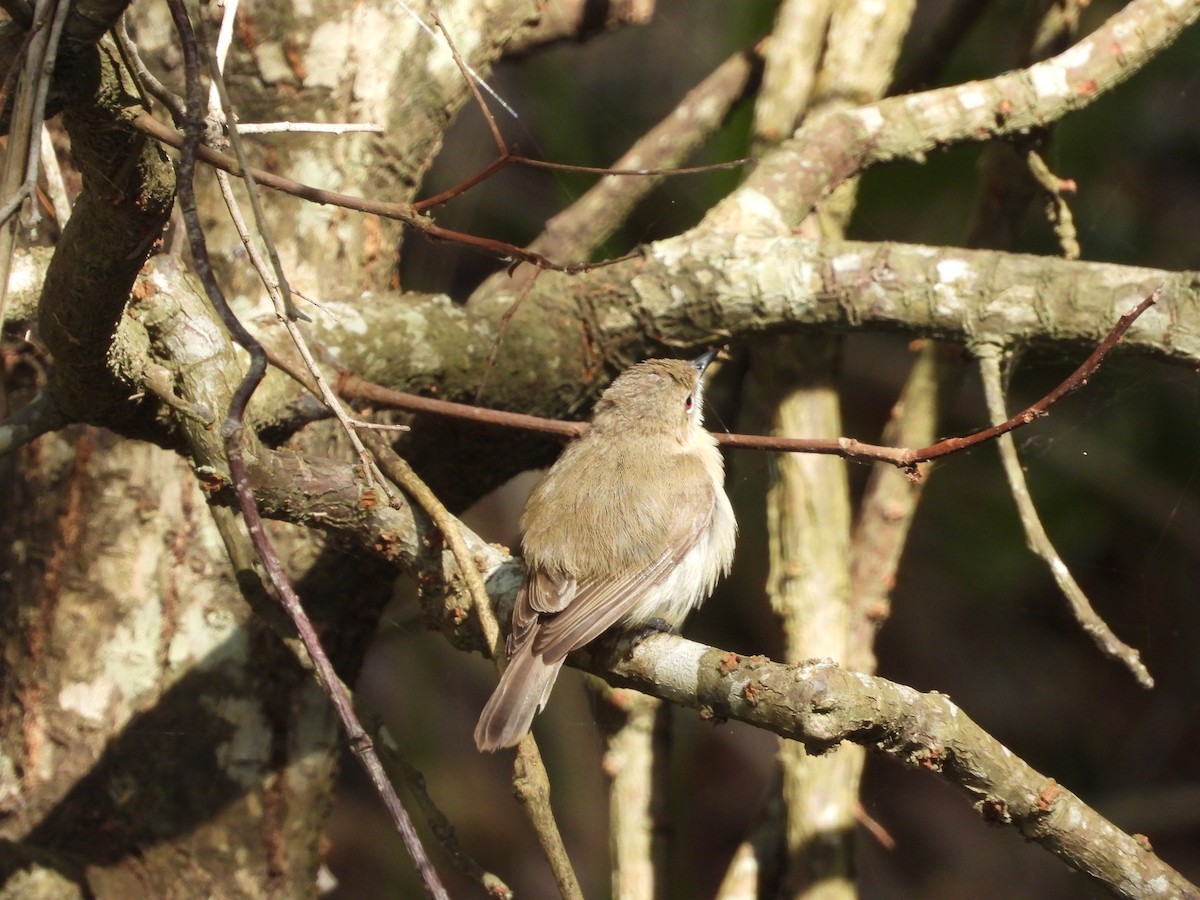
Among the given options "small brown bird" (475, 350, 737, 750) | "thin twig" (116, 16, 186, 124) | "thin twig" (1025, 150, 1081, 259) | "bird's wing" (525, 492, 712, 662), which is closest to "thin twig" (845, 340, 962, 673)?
"thin twig" (1025, 150, 1081, 259)

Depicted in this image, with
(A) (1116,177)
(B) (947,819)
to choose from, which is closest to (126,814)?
(B) (947,819)

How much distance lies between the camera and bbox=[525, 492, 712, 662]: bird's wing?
255 centimetres

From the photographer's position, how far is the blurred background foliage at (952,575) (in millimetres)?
4922

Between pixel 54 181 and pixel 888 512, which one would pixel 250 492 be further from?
pixel 888 512

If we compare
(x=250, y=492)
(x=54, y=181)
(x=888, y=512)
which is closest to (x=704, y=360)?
(x=888, y=512)

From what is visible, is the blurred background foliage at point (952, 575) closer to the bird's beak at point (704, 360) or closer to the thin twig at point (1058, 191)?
the thin twig at point (1058, 191)

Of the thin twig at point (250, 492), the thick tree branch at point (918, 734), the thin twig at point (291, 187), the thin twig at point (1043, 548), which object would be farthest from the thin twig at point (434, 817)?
the thin twig at point (1043, 548)

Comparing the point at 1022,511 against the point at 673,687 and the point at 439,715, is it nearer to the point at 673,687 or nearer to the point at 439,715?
the point at 673,687

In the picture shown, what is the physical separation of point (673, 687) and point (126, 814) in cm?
178

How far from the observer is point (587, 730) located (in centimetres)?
550

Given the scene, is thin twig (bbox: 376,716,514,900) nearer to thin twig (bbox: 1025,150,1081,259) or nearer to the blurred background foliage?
the blurred background foliage

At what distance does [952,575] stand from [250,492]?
4.78 m

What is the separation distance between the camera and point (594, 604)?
266cm

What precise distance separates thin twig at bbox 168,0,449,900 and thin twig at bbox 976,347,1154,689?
5.35 feet
